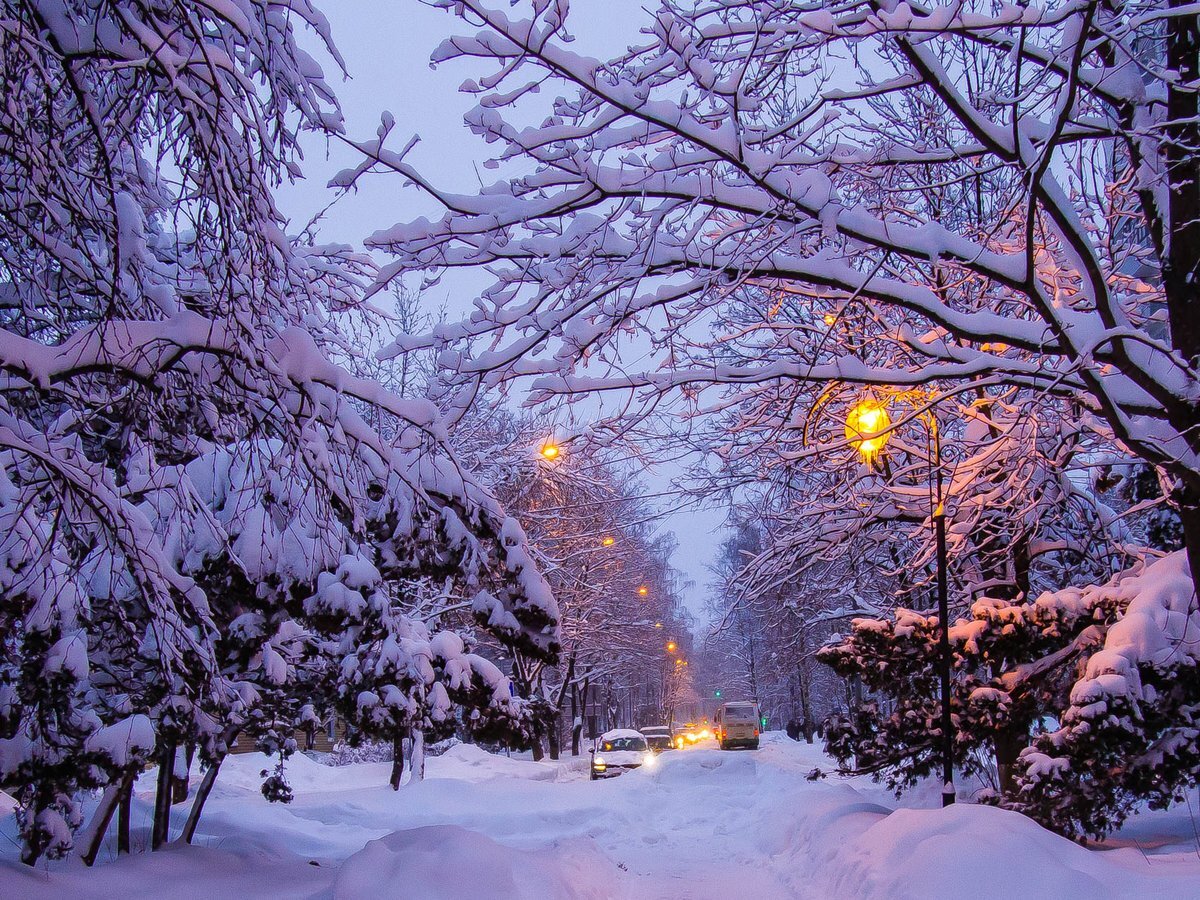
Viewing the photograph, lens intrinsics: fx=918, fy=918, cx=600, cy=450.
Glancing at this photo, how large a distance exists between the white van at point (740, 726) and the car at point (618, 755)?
9.95 metres

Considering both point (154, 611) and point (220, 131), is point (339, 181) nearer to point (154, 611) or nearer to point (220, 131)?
point (220, 131)

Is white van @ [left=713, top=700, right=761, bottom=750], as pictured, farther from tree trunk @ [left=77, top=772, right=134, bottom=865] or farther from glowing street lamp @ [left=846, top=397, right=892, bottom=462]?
tree trunk @ [left=77, top=772, right=134, bottom=865]

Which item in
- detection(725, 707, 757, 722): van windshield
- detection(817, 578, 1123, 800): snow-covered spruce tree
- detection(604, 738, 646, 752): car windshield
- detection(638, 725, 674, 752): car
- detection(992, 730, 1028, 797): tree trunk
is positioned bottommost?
detection(638, 725, 674, 752): car

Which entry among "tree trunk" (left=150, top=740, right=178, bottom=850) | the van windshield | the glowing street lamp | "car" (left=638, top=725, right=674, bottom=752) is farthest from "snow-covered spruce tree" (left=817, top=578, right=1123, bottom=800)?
the van windshield

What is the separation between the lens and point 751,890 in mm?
9656

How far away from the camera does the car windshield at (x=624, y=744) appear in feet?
91.7

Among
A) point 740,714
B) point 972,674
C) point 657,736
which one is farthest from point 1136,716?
point 740,714

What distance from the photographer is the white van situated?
38.0 meters

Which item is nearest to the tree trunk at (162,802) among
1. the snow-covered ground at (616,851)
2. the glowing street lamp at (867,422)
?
the snow-covered ground at (616,851)

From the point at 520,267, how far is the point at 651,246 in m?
1.02

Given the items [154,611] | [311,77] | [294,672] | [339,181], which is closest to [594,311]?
[339,181]

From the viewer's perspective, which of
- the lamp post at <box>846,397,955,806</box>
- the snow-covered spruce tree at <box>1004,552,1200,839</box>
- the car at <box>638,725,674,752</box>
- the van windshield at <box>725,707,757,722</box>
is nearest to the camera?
the snow-covered spruce tree at <box>1004,552,1200,839</box>

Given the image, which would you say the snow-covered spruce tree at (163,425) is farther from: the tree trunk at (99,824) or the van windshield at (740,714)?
the van windshield at (740,714)

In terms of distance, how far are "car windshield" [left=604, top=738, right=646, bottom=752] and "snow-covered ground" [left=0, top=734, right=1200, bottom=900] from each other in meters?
7.35
